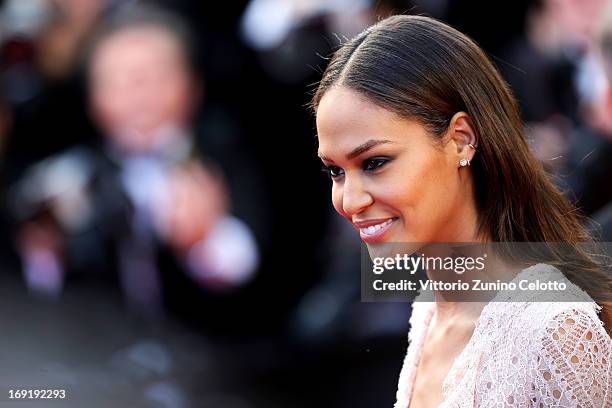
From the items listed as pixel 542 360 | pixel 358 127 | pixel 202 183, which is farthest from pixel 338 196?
pixel 202 183

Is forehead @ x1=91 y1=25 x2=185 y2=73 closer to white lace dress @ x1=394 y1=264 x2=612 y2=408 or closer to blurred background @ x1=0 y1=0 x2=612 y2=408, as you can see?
blurred background @ x1=0 y1=0 x2=612 y2=408

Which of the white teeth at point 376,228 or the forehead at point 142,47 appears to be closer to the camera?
the white teeth at point 376,228

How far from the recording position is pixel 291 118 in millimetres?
4285

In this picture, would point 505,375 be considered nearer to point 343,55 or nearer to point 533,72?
point 343,55

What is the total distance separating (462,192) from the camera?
2.10 metres

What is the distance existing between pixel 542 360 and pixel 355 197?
510 millimetres

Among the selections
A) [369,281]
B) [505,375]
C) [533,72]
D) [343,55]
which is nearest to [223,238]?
[369,281]

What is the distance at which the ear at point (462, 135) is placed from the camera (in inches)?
80.0

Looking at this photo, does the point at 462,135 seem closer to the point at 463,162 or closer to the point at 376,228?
the point at 463,162

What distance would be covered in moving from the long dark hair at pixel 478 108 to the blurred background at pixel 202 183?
179cm

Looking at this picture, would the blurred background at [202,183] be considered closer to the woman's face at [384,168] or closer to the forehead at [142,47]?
the forehead at [142,47]

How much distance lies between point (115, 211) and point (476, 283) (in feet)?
7.69

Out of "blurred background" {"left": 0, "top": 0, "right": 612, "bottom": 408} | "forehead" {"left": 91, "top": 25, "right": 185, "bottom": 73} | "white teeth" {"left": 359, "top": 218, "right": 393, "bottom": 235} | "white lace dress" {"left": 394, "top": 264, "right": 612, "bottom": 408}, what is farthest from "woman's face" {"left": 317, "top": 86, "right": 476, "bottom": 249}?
"forehead" {"left": 91, "top": 25, "right": 185, "bottom": 73}

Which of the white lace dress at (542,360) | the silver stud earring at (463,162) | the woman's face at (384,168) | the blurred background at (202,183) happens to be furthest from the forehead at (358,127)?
the blurred background at (202,183)
